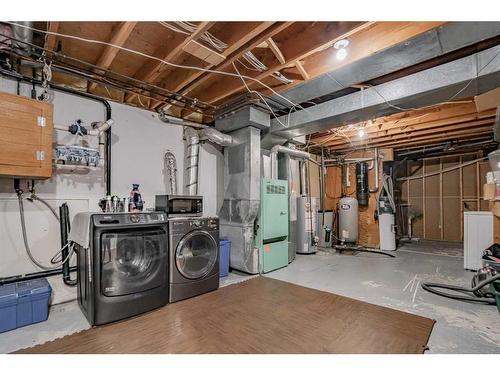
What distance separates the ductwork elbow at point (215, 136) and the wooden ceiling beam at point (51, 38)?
6.53 feet

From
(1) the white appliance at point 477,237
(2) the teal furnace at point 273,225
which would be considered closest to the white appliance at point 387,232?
(1) the white appliance at point 477,237

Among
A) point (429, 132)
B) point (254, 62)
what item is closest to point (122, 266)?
point (254, 62)

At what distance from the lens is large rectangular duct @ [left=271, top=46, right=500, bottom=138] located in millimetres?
2268

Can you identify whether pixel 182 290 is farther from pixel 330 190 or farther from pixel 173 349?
pixel 330 190

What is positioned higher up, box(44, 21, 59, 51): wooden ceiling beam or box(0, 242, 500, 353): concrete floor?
box(44, 21, 59, 51): wooden ceiling beam

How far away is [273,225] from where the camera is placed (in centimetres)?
404

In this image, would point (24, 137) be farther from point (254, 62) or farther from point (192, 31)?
point (254, 62)

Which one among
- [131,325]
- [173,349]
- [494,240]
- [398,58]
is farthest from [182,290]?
[494,240]

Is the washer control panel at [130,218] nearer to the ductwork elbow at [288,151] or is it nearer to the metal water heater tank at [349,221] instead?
the ductwork elbow at [288,151]

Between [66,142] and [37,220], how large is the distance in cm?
96

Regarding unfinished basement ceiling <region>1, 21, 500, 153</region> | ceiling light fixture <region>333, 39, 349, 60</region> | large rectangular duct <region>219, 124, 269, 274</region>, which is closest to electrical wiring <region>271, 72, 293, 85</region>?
unfinished basement ceiling <region>1, 21, 500, 153</region>

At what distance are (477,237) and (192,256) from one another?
182 inches

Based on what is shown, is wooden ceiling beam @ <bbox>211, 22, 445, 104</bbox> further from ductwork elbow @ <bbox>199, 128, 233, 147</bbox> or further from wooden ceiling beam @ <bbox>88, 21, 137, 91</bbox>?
wooden ceiling beam @ <bbox>88, 21, 137, 91</bbox>

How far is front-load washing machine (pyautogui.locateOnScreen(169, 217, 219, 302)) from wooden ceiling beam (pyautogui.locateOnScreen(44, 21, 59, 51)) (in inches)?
79.0
